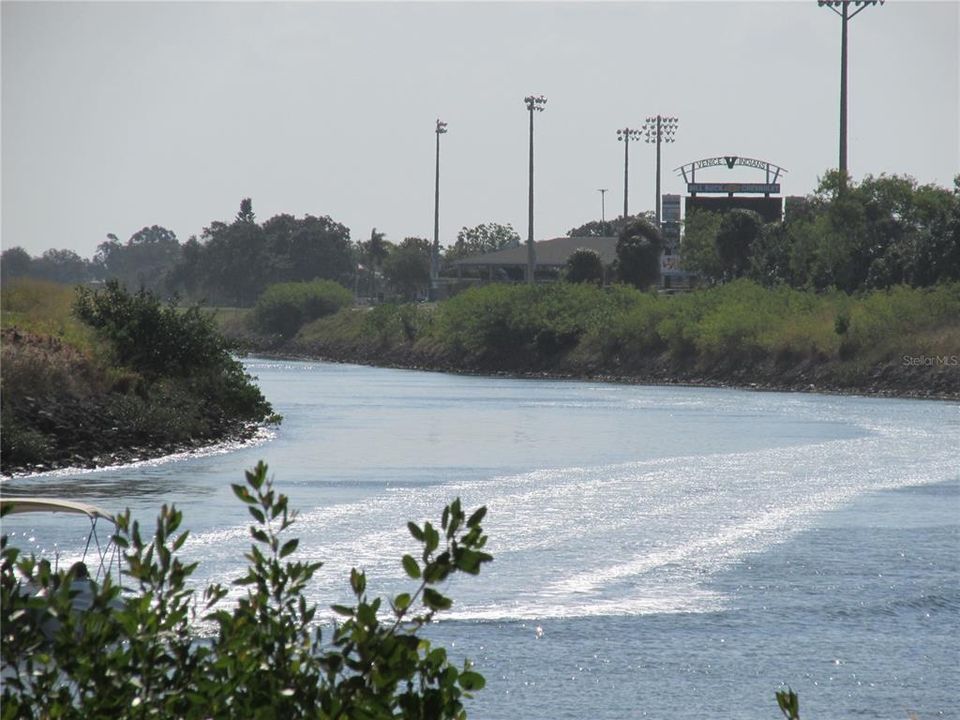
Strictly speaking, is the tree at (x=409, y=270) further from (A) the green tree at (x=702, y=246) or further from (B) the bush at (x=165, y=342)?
(B) the bush at (x=165, y=342)

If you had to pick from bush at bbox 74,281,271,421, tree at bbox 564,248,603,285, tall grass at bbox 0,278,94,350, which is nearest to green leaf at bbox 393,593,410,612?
tall grass at bbox 0,278,94,350

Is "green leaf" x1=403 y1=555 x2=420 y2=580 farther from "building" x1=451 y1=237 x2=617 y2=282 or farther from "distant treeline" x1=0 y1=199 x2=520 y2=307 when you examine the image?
"distant treeline" x1=0 y1=199 x2=520 y2=307

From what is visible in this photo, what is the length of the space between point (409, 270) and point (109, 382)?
116m

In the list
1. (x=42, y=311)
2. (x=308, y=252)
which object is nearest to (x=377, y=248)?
(x=308, y=252)

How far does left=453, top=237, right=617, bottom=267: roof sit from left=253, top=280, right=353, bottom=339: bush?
13956 millimetres

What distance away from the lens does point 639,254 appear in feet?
355

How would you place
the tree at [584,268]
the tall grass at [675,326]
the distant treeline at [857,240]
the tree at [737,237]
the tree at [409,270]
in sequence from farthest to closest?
the tree at [409,270], the tree at [584,268], the tree at [737,237], the distant treeline at [857,240], the tall grass at [675,326]

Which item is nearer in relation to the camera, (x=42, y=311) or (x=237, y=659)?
(x=237, y=659)

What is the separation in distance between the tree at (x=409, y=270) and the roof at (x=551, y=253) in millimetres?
12272

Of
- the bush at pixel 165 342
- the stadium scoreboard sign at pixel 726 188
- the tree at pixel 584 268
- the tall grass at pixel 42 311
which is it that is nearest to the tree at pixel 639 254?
the tree at pixel 584 268

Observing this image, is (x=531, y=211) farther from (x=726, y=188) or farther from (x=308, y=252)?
(x=308, y=252)

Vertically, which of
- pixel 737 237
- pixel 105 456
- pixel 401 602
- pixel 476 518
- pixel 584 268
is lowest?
pixel 105 456

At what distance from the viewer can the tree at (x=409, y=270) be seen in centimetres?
15338

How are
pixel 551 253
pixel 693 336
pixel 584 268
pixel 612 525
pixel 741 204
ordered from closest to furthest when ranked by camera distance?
pixel 612 525 → pixel 693 336 → pixel 584 268 → pixel 741 204 → pixel 551 253
